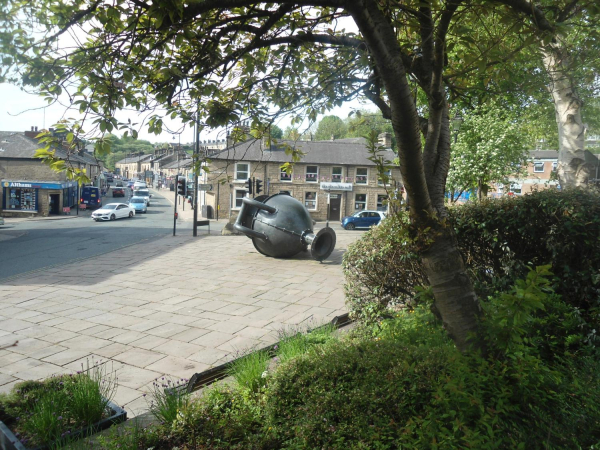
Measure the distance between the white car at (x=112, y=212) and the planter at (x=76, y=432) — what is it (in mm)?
32748

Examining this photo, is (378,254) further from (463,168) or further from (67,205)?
(67,205)

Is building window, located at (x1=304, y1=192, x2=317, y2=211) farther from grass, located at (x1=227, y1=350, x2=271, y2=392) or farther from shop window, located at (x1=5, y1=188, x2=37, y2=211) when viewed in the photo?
grass, located at (x1=227, y1=350, x2=271, y2=392)

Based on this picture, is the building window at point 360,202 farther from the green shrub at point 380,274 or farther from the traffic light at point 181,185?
the green shrub at point 380,274

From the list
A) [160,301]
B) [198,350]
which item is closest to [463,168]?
[160,301]

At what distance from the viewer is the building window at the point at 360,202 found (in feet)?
141

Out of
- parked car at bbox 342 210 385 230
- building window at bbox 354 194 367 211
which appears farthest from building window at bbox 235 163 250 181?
parked car at bbox 342 210 385 230

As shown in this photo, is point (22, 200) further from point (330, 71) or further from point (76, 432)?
point (76, 432)

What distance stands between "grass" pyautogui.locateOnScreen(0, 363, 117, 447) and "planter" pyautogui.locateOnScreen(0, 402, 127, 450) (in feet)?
0.15

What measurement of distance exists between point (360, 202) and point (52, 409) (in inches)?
1587

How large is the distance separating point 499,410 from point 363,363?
4.03 feet

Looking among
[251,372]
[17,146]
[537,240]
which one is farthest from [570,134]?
[17,146]

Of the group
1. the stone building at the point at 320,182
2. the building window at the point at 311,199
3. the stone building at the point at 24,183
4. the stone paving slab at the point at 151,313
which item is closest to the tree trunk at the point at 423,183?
the stone paving slab at the point at 151,313

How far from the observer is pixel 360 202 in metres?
43.2

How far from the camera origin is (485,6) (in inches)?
170
